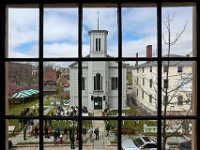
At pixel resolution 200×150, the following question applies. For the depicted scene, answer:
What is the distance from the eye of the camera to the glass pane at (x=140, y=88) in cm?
93

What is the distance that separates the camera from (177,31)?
101 cm

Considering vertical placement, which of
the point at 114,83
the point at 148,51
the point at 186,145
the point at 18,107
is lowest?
the point at 186,145

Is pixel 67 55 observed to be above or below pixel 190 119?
above

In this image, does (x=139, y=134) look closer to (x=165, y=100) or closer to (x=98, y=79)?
(x=165, y=100)

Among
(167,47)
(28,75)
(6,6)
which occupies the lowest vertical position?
(28,75)

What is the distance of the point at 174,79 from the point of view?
98 centimetres

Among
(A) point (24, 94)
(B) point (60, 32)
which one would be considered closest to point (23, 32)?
(B) point (60, 32)

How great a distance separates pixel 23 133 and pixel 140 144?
0.53 meters

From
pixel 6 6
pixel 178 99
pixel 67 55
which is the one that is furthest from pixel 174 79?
pixel 6 6

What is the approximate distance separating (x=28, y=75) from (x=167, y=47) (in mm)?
631

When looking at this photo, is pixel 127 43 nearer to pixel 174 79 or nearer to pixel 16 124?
pixel 174 79

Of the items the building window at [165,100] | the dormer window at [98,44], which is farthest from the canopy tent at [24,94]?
the building window at [165,100]

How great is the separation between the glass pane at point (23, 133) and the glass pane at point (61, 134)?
0.05m

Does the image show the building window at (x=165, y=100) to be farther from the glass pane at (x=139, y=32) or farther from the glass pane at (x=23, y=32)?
the glass pane at (x=23, y=32)
